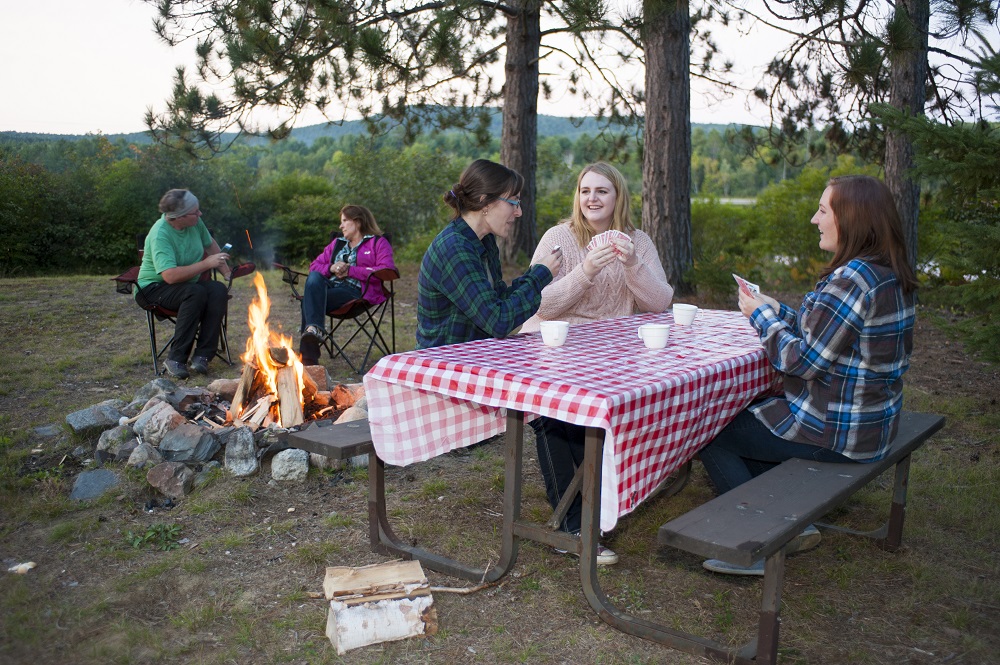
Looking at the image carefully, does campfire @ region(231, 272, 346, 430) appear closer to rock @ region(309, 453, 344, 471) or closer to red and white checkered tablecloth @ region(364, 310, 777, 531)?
rock @ region(309, 453, 344, 471)

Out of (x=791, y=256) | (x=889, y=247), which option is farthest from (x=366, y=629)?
(x=791, y=256)

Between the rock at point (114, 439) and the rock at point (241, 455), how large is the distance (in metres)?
0.52

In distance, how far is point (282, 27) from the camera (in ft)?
21.8

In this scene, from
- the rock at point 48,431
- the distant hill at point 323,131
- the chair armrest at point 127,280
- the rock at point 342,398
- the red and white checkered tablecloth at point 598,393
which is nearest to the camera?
the red and white checkered tablecloth at point 598,393

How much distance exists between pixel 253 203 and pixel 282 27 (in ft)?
A: 41.5

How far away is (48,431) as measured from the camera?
13.0 ft

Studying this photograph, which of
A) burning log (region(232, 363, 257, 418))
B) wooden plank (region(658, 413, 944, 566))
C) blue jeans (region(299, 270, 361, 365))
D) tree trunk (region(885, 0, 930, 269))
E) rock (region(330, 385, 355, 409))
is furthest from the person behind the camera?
tree trunk (region(885, 0, 930, 269))

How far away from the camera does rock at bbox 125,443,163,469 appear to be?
3.46m

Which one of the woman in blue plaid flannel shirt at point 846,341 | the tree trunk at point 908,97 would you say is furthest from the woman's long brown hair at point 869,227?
the tree trunk at point 908,97

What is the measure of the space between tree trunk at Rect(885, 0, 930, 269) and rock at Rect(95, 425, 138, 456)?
5686 mm

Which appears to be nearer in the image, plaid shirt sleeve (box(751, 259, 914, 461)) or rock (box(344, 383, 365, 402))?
plaid shirt sleeve (box(751, 259, 914, 461))

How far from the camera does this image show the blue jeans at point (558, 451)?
2.78 m

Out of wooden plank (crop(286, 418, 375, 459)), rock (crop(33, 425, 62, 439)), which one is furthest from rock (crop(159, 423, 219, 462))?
wooden plank (crop(286, 418, 375, 459))

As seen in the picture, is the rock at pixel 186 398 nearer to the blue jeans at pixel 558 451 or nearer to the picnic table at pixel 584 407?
the picnic table at pixel 584 407
